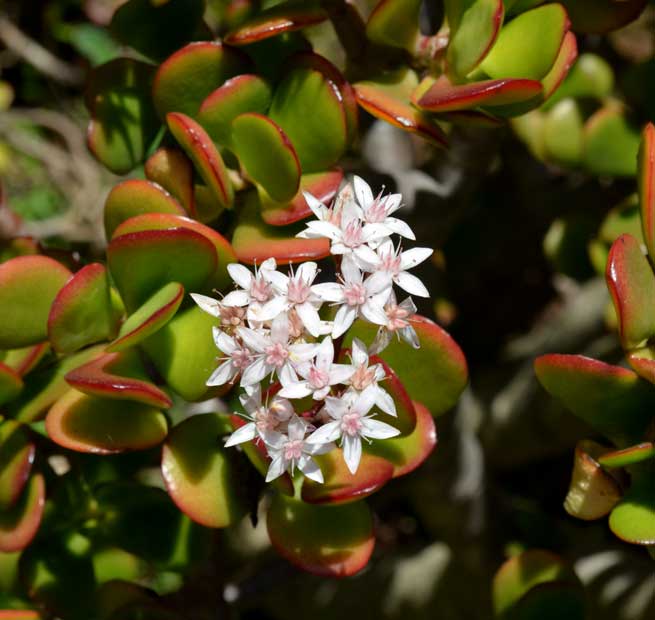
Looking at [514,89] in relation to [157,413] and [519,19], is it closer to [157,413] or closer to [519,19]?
[519,19]

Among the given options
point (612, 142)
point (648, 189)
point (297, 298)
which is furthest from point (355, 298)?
point (612, 142)

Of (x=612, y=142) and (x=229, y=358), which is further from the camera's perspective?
(x=612, y=142)

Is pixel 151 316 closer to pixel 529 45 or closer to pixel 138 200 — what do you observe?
pixel 138 200

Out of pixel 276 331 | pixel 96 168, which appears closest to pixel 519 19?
pixel 276 331

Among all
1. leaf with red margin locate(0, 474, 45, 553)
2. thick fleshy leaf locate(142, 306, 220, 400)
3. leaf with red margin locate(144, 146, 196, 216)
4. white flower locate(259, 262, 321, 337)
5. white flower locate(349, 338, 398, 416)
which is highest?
white flower locate(259, 262, 321, 337)

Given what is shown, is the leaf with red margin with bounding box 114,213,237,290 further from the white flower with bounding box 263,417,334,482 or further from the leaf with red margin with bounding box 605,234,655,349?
the leaf with red margin with bounding box 605,234,655,349

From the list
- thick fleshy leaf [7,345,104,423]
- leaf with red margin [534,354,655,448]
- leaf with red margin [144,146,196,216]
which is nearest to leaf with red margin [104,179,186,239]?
leaf with red margin [144,146,196,216]
